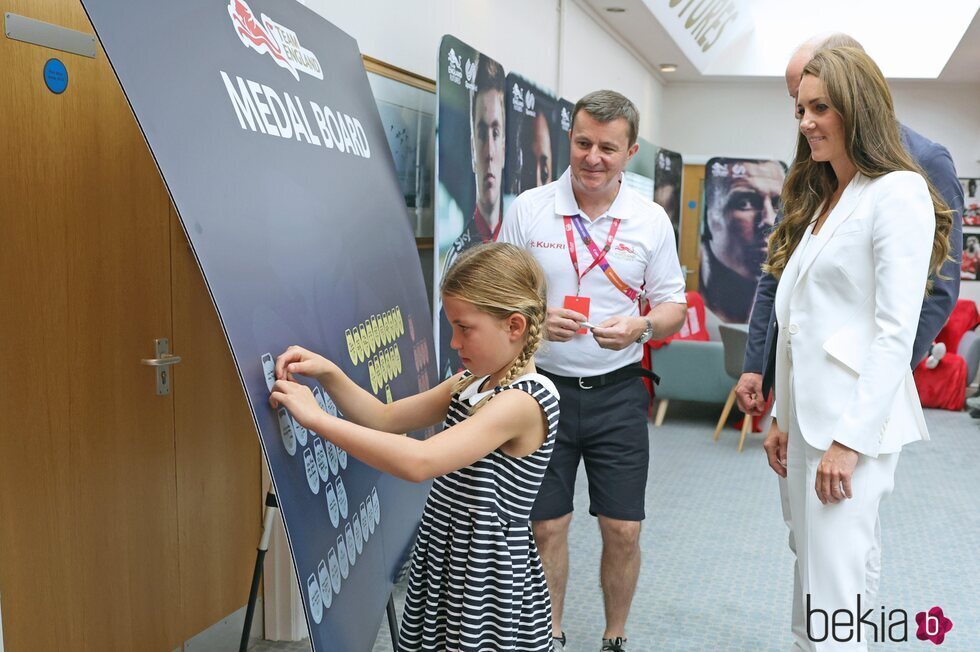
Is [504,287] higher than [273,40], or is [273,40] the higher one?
[273,40]

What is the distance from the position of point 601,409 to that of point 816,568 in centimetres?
82

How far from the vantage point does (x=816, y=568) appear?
1922mm

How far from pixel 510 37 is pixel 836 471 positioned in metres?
3.64

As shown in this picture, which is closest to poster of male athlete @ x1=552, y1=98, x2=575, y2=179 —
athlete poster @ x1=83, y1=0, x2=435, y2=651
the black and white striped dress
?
athlete poster @ x1=83, y1=0, x2=435, y2=651

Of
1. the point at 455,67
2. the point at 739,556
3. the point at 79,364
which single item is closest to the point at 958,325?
the point at 739,556

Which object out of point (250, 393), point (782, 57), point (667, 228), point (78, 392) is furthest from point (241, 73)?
point (782, 57)

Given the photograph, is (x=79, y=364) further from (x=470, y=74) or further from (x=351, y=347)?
(x=470, y=74)

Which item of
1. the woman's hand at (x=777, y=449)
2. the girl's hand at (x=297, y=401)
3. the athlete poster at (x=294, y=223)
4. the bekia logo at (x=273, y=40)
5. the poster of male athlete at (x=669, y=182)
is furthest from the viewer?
the poster of male athlete at (x=669, y=182)

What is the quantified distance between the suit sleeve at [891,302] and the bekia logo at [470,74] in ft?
6.94

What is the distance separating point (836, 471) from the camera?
5.97ft

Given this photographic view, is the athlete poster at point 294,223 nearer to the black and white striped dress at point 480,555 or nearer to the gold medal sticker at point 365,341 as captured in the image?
the gold medal sticker at point 365,341

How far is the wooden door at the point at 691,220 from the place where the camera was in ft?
31.9

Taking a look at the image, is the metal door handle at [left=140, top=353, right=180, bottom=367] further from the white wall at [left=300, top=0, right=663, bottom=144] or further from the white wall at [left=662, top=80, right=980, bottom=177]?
the white wall at [left=662, top=80, right=980, bottom=177]

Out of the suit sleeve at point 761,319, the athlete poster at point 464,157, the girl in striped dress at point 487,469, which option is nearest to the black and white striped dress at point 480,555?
the girl in striped dress at point 487,469
